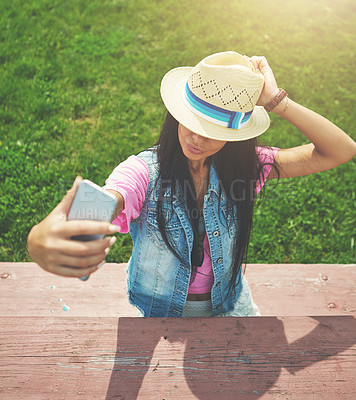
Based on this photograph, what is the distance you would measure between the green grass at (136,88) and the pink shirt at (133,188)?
53.6 inches

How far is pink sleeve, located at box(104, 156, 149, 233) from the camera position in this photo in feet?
4.93

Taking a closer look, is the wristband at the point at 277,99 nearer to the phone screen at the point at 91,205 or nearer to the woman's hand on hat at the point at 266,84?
the woman's hand on hat at the point at 266,84

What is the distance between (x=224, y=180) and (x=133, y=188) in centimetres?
54

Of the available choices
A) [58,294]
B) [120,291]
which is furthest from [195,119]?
[58,294]

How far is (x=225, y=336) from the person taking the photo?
1.50 meters

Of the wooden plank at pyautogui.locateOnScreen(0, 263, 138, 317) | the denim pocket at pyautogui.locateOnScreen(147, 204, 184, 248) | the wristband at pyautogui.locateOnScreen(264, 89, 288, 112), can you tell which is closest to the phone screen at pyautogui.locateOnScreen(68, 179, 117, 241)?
the denim pocket at pyautogui.locateOnScreen(147, 204, 184, 248)

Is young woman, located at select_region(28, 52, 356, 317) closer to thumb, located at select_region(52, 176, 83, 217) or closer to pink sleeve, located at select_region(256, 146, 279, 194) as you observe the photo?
pink sleeve, located at select_region(256, 146, 279, 194)

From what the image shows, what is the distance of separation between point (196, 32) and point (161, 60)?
878mm

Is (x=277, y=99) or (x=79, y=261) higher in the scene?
(x=277, y=99)

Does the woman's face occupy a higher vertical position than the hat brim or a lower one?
lower

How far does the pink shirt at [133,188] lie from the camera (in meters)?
1.51

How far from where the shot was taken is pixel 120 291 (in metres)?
2.27

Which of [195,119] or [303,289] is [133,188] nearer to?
[195,119]

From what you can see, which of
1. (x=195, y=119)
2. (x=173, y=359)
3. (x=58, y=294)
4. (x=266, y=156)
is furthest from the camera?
(x=58, y=294)
